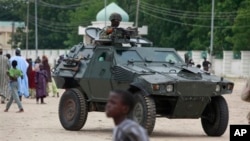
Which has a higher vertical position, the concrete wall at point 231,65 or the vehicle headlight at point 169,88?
the vehicle headlight at point 169,88

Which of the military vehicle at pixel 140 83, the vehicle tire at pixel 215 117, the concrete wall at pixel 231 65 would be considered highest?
the military vehicle at pixel 140 83

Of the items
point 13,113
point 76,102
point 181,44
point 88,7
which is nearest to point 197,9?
point 181,44

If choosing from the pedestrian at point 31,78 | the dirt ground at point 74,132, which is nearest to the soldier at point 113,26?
the dirt ground at point 74,132

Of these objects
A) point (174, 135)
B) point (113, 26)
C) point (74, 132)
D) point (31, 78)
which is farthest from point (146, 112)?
point (31, 78)

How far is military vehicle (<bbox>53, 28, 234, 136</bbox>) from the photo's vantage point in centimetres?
1661

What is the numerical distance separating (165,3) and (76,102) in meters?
70.8

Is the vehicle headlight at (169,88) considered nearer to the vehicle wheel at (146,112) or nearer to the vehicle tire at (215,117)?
the vehicle wheel at (146,112)

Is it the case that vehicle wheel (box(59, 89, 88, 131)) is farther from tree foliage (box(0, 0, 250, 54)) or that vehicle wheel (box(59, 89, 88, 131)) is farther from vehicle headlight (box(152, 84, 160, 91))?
tree foliage (box(0, 0, 250, 54))

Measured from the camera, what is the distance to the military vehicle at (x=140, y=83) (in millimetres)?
16609

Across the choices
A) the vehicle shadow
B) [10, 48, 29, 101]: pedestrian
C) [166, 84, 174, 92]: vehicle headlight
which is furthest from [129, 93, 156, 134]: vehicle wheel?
[10, 48, 29, 101]: pedestrian

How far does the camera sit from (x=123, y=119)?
7086 mm

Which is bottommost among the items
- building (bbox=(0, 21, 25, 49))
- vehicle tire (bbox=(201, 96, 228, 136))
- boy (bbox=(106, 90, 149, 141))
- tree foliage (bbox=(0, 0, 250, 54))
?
building (bbox=(0, 21, 25, 49))

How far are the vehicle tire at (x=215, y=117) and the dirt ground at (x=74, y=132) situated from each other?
0.17 meters

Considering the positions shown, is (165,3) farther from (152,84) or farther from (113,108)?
(113,108)
